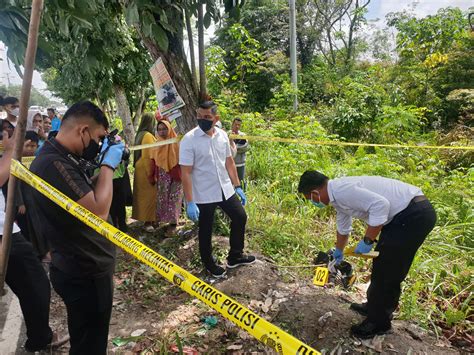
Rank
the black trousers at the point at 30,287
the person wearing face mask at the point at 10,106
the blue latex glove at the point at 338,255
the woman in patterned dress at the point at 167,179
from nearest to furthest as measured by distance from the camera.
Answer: the black trousers at the point at 30,287 < the blue latex glove at the point at 338,255 < the woman in patterned dress at the point at 167,179 < the person wearing face mask at the point at 10,106

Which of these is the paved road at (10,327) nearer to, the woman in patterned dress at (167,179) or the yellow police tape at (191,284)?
the yellow police tape at (191,284)

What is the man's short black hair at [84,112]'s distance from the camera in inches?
70.5

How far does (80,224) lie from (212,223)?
5.84ft

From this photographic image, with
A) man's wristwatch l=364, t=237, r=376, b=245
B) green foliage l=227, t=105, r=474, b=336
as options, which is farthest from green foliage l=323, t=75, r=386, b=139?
man's wristwatch l=364, t=237, r=376, b=245

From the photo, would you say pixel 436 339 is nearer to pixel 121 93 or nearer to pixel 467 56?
pixel 121 93

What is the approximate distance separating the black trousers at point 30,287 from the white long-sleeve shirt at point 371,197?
2.15m

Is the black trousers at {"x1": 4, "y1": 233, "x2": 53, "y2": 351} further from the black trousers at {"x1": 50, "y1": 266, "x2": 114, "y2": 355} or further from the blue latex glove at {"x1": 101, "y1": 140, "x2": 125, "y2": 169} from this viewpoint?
the blue latex glove at {"x1": 101, "y1": 140, "x2": 125, "y2": 169}

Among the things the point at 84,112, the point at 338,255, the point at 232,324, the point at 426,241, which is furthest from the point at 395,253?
the point at 84,112

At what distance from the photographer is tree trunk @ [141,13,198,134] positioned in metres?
3.97

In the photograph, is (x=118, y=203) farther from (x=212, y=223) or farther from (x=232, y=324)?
(x=232, y=324)

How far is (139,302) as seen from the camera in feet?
10.9

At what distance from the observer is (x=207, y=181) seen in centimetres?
333

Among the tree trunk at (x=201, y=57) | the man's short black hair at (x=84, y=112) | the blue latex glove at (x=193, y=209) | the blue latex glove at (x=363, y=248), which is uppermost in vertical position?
the tree trunk at (x=201, y=57)

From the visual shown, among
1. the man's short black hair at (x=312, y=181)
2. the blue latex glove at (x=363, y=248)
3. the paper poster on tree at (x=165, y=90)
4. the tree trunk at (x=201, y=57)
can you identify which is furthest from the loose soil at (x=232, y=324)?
the tree trunk at (x=201, y=57)
